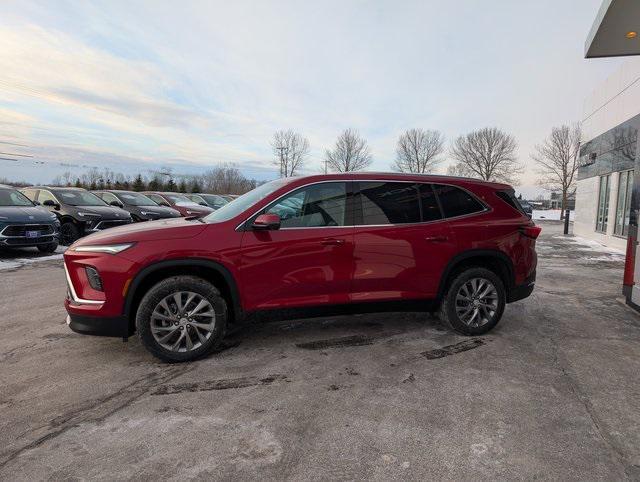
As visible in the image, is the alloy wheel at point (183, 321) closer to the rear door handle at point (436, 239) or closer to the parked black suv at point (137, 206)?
the rear door handle at point (436, 239)

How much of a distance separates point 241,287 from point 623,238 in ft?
53.3

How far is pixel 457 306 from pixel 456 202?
1.17m

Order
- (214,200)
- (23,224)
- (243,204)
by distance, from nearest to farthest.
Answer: (243,204) → (23,224) → (214,200)

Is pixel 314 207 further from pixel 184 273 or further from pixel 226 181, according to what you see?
pixel 226 181

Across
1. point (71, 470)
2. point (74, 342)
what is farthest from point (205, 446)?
point (74, 342)

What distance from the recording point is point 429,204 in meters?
4.77

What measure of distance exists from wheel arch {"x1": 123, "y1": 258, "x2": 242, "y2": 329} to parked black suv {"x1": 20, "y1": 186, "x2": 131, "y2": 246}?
961 cm

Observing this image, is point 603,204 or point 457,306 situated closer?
point 457,306

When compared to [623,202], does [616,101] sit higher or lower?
higher

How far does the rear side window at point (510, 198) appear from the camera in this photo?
5129 millimetres

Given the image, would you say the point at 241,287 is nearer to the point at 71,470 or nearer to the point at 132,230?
the point at 132,230

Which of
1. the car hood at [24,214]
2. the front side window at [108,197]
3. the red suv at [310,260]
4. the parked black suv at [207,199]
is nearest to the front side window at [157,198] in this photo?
the front side window at [108,197]

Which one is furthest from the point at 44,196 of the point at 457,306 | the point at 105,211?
the point at 457,306

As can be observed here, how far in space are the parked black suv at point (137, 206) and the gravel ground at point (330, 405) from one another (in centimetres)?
1015
